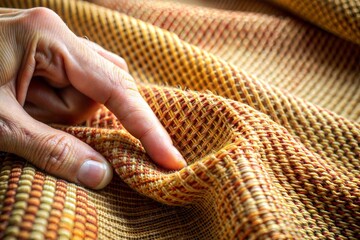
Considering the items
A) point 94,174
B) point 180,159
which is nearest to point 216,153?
point 180,159

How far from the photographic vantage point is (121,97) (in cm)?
57

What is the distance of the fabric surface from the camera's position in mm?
439

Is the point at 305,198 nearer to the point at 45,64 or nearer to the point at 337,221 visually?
the point at 337,221

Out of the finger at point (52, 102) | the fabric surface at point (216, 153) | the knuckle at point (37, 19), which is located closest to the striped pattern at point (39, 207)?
the fabric surface at point (216, 153)

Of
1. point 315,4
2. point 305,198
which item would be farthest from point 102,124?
point 315,4

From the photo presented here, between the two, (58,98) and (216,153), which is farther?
(58,98)

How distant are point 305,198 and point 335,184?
0.05 m

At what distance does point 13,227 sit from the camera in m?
0.39

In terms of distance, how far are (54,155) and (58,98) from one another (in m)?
0.15

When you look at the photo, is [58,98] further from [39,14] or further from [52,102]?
[39,14]

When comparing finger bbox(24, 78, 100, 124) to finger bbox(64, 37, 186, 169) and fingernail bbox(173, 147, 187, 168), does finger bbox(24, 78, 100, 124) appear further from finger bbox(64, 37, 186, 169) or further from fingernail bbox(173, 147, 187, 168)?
fingernail bbox(173, 147, 187, 168)

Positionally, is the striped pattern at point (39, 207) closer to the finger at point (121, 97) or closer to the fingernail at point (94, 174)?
the fingernail at point (94, 174)

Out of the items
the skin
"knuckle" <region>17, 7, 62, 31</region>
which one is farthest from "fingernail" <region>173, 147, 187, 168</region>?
"knuckle" <region>17, 7, 62, 31</region>

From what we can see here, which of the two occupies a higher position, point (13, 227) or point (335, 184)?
point (335, 184)
